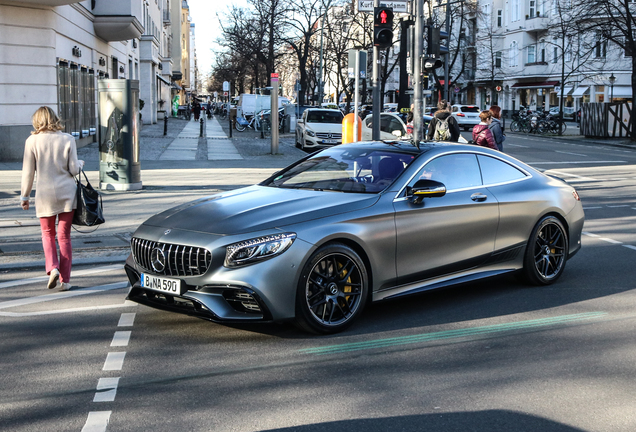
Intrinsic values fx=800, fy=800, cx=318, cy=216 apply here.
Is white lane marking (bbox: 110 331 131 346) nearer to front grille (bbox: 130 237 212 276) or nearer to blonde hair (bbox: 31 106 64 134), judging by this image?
front grille (bbox: 130 237 212 276)

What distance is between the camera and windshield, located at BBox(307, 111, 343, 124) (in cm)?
2911

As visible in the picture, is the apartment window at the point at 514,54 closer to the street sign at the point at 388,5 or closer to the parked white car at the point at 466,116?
the parked white car at the point at 466,116

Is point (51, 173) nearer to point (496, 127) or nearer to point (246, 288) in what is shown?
point (246, 288)

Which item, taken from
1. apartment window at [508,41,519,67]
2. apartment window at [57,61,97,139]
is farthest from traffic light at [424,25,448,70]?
apartment window at [508,41,519,67]

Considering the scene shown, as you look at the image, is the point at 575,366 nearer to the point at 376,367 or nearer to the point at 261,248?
the point at 376,367

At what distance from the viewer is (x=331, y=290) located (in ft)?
19.0

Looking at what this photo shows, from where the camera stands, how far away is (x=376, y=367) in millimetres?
5074

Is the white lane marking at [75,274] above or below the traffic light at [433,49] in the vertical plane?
below

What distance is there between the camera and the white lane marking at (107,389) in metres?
4.49

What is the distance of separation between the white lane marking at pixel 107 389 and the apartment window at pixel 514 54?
2856 inches

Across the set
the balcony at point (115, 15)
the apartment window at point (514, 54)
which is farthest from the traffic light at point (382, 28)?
the apartment window at point (514, 54)

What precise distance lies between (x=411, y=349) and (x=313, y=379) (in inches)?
36.8

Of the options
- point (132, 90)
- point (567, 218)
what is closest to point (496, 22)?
point (132, 90)

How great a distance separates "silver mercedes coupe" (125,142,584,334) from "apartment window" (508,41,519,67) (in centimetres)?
6880
